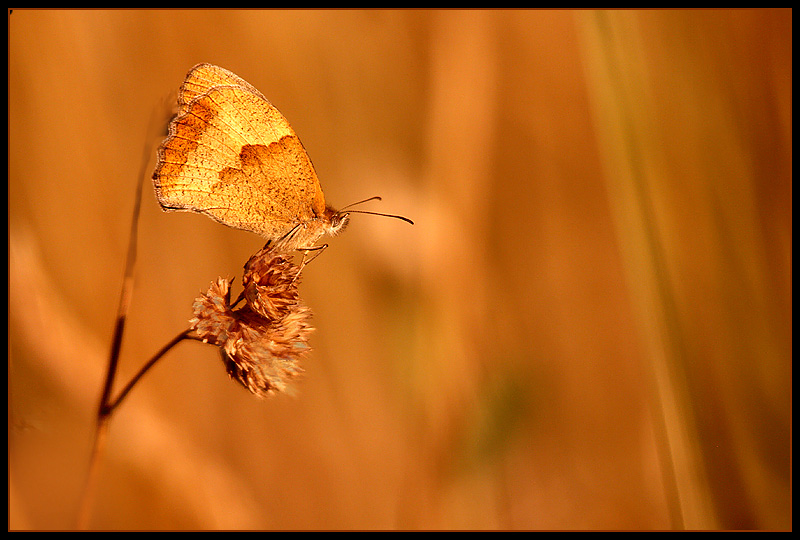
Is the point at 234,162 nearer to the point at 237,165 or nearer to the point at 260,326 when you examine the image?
the point at 237,165

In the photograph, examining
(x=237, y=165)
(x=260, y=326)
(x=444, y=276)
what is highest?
(x=237, y=165)

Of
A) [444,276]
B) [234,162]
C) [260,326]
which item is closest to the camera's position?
[260,326]

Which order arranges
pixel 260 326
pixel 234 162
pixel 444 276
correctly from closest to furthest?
1. pixel 260 326
2. pixel 234 162
3. pixel 444 276

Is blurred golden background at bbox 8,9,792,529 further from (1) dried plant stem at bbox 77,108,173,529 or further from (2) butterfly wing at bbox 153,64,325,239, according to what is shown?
(1) dried plant stem at bbox 77,108,173,529

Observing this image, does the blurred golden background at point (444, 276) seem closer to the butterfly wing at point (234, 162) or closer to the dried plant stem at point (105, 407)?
the butterfly wing at point (234, 162)

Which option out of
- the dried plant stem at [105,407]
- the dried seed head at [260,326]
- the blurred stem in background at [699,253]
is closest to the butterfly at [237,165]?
the dried seed head at [260,326]

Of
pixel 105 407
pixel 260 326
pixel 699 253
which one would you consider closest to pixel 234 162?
pixel 260 326
